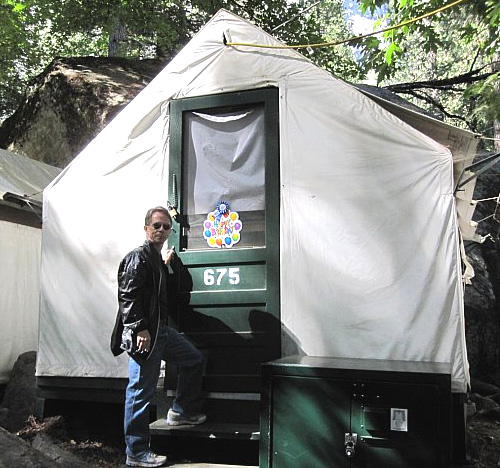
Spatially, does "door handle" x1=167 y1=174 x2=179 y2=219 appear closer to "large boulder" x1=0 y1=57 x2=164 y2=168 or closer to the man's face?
the man's face

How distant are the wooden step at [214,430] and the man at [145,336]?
0.31 feet

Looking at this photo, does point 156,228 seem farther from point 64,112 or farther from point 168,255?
point 64,112

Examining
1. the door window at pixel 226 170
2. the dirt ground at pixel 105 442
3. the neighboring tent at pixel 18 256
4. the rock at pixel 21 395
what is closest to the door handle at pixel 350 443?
the dirt ground at pixel 105 442

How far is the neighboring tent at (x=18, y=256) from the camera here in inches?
301

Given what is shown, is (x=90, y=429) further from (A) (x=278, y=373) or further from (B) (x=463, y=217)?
(B) (x=463, y=217)

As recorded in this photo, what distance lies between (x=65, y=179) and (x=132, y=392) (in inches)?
100

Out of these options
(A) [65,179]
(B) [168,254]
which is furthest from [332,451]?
(A) [65,179]

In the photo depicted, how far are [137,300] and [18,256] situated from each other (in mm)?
4825

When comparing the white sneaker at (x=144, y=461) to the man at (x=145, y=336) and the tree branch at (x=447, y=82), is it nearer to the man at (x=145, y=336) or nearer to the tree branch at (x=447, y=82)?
the man at (x=145, y=336)

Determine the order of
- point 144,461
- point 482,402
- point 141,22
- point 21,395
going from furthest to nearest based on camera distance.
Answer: point 141,22, point 482,402, point 21,395, point 144,461

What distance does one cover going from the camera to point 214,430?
4.32 metres

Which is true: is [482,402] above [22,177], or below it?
below

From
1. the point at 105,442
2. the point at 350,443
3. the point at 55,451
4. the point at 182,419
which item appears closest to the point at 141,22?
the point at 105,442

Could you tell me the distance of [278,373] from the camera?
12.0 feet
